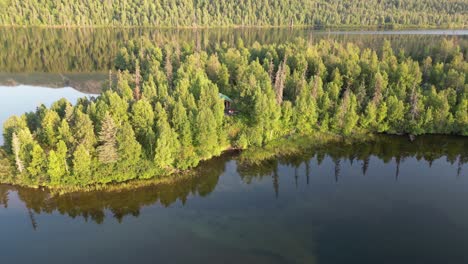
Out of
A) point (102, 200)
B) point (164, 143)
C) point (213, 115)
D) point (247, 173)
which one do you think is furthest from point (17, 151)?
point (247, 173)

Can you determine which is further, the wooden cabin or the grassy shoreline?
the wooden cabin

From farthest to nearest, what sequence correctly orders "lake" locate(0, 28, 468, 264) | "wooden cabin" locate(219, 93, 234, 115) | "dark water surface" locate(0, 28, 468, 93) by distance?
"dark water surface" locate(0, 28, 468, 93) < "wooden cabin" locate(219, 93, 234, 115) < "lake" locate(0, 28, 468, 264)

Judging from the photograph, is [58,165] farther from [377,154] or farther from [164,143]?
[377,154]

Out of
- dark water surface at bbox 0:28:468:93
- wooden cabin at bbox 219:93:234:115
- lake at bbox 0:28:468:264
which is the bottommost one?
lake at bbox 0:28:468:264

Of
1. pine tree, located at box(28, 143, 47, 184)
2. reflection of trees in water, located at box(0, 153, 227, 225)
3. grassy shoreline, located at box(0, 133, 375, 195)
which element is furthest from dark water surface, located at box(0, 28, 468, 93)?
reflection of trees in water, located at box(0, 153, 227, 225)

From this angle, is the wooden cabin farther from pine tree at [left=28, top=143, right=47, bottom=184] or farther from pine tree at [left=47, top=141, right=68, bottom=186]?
pine tree at [left=28, top=143, right=47, bottom=184]

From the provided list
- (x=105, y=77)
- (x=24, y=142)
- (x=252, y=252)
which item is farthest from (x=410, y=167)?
(x=105, y=77)

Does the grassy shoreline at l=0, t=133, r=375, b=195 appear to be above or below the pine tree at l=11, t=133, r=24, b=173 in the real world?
below

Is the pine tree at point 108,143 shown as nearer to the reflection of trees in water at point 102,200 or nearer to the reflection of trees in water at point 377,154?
the reflection of trees in water at point 102,200
